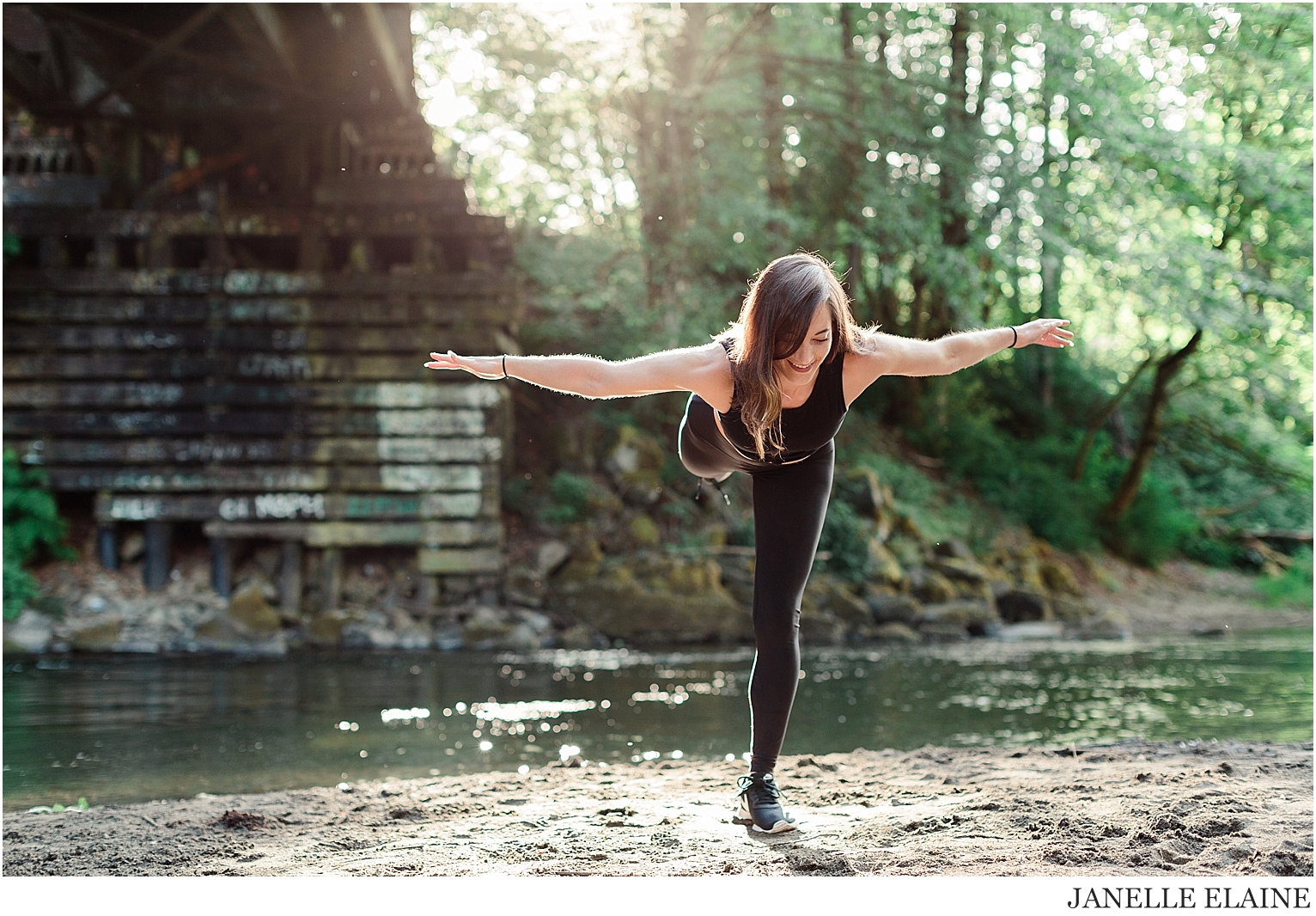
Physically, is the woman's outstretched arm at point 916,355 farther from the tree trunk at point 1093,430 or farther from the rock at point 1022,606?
the tree trunk at point 1093,430

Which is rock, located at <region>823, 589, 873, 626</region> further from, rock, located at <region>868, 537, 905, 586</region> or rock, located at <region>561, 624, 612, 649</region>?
rock, located at <region>561, 624, 612, 649</region>

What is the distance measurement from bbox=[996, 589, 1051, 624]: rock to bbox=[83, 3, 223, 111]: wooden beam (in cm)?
1219

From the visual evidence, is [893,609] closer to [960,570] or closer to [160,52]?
[960,570]

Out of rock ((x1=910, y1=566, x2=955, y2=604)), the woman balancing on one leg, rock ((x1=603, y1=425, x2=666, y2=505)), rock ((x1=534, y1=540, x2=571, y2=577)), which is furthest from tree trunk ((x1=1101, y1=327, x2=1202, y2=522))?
the woman balancing on one leg

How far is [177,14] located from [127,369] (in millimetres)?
4321

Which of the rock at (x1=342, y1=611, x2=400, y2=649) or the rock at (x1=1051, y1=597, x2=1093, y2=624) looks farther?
the rock at (x1=1051, y1=597, x2=1093, y2=624)

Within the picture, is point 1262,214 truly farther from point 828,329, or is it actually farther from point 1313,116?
point 828,329

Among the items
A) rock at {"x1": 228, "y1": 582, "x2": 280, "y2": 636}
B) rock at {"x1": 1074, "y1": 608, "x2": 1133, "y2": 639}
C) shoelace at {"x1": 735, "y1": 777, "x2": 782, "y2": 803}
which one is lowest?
Answer: rock at {"x1": 1074, "y1": 608, "x2": 1133, "y2": 639}

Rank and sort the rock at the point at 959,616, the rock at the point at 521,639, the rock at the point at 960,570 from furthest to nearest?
the rock at the point at 960,570, the rock at the point at 959,616, the rock at the point at 521,639

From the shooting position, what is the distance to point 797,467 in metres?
3.71

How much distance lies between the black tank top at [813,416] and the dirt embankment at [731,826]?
1.39 meters

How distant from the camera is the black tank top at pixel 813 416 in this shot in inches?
137

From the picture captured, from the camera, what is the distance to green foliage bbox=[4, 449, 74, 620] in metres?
11.9
